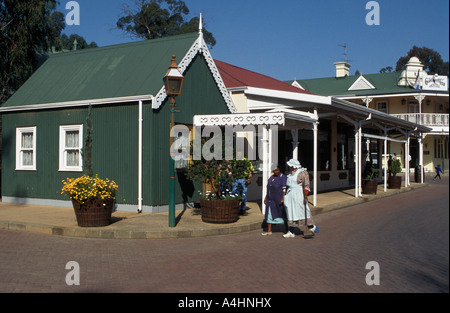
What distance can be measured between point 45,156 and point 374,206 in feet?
37.9

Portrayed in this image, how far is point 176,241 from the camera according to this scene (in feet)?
→ 33.5

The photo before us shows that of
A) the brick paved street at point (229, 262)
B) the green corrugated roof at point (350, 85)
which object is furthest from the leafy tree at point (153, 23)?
the brick paved street at point (229, 262)

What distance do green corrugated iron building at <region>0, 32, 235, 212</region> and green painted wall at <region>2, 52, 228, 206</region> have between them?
0.03 meters

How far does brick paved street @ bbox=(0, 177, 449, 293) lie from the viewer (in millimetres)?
6238

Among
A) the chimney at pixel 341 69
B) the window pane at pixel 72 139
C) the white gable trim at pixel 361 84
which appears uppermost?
the chimney at pixel 341 69

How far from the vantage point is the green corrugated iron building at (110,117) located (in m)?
13.5

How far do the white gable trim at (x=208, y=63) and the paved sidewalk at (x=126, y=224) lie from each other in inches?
128

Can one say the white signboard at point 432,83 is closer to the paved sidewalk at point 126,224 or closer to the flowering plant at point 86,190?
the paved sidewalk at point 126,224

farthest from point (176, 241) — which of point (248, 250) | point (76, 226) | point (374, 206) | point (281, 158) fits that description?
point (281, 158)

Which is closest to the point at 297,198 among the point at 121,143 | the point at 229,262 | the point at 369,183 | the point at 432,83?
the point at 229,262

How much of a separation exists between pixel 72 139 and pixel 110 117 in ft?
6.22

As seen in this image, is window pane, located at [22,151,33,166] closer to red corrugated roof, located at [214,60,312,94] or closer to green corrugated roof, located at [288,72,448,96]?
red corrugated roof, located at [214,60,312,94]

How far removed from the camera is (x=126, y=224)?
11484mm
